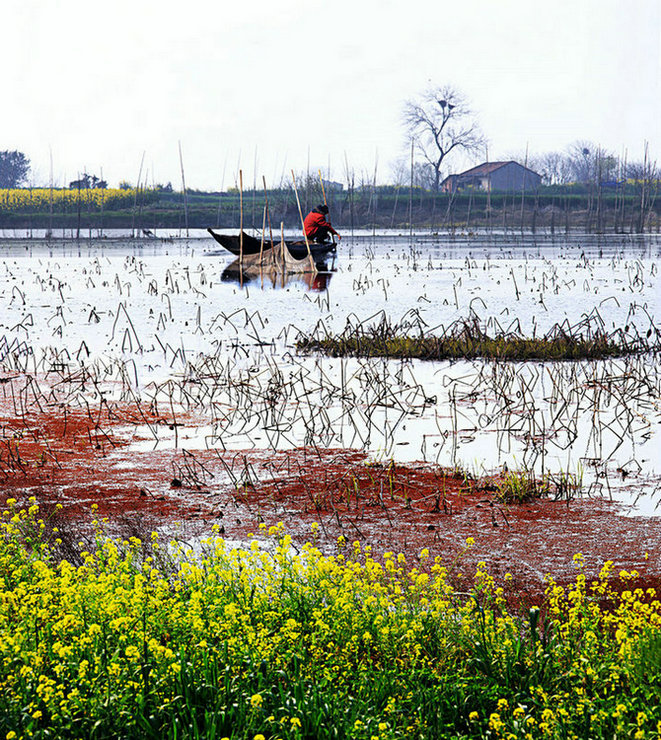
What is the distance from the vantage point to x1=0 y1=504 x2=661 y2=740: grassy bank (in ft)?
11.2

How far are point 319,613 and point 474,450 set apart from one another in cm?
457

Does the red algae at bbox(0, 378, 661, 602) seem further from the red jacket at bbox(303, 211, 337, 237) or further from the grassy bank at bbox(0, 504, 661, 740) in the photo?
the red jacket at bbox(303, 211, 337, 237)

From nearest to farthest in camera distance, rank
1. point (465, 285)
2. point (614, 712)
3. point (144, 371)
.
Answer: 1. point (614, 712)
2. point (144, 371)
3. point (465, 285)

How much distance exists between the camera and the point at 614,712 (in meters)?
3.21

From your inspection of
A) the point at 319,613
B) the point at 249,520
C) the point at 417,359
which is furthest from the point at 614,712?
the point at 417,359

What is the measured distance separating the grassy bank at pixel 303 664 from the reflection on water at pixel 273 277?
65.1ft

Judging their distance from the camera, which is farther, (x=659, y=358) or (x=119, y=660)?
(x=659, y=358)

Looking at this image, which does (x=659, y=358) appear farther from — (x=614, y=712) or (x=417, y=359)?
(x=614, y=712)

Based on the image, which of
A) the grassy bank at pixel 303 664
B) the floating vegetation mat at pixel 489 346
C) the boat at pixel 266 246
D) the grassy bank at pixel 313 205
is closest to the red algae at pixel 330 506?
the grassy bank at pixel 303 664

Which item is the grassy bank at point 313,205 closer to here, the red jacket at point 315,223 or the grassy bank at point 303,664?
the red jacket at point 315,223

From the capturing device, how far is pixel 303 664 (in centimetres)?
381

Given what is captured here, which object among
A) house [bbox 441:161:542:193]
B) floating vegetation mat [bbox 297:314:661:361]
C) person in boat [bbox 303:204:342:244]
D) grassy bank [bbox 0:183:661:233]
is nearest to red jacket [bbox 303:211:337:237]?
person in boat [bbox 303:204:342:244]

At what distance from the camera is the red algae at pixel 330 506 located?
18.8 ft

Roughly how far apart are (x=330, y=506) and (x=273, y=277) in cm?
2178
